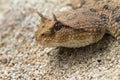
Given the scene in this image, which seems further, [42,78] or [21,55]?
[21,55]

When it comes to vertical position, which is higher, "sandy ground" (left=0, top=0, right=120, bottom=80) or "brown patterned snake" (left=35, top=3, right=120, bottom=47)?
"brown patterned snake" (left=35, top=3, right=120, bottom=47)

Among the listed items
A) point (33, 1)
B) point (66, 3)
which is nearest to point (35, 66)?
point (66, 3)

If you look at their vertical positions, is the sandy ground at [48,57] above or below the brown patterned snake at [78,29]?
below

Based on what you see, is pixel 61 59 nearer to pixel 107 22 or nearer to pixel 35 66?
pixel 35 66

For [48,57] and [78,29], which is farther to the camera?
[48,57]

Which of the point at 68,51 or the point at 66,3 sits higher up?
the point at 66,3

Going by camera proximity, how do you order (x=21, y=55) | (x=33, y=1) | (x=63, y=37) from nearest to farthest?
(x=63, y=37)
(x=21, y=55)
(x=33, y=1)

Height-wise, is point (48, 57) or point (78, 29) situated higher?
point (78, 29)

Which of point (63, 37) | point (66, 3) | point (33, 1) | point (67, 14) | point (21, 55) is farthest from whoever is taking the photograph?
point (33, 1)
